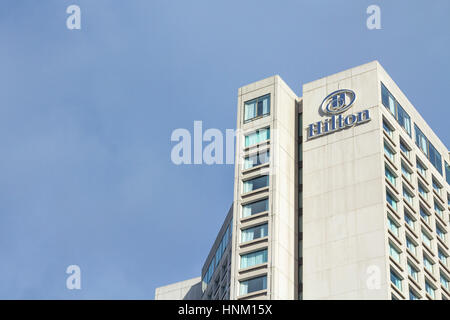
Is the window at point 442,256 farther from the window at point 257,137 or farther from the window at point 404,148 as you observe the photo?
the window at point 257,137

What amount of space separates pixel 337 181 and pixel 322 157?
4190 mm

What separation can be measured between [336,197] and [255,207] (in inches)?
372

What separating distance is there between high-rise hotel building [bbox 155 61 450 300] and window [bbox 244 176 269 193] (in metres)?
0.13

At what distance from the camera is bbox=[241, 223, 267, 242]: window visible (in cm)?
11850

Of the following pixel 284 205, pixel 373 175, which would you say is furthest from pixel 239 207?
pixel 373 175

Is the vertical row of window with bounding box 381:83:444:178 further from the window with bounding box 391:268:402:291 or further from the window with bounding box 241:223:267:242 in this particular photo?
the window with bounding box 241:223:267:242

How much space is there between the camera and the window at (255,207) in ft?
395

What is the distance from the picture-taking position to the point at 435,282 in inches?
4882

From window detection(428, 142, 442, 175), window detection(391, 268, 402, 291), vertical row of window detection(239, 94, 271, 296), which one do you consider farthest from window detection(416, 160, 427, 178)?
window detection(391, 268, 402, 291)

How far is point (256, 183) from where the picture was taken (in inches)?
4833

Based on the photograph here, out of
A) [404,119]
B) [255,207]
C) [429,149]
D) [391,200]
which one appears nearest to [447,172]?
[429,149]

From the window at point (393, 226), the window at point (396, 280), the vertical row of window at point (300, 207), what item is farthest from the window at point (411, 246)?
the vertical row of window at point (300, 207)
